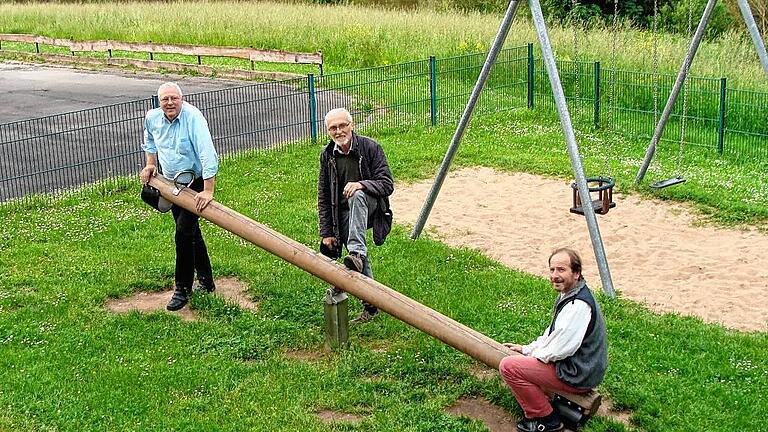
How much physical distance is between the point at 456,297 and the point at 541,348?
8.77 feet

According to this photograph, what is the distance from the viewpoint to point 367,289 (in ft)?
21.7

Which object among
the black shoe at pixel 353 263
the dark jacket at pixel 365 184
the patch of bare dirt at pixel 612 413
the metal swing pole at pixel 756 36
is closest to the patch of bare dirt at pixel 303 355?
the black shoe at pixel 353 263

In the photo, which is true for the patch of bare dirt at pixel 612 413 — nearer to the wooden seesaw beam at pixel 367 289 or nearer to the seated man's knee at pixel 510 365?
the wooden seesaw beam at pixel 367 289

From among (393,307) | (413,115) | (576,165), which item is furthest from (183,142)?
(413,115)

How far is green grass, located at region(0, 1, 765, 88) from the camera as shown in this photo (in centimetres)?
2016

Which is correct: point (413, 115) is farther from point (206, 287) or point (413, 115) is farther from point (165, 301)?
point (165, 301)

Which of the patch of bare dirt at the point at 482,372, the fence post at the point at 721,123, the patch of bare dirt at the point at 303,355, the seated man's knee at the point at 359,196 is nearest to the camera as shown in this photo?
the patch of bare dirt at the point at 482,372

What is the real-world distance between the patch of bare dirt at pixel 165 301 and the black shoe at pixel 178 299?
0.12 ft

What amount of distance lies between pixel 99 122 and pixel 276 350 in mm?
12347

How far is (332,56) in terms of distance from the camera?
27250 millimetres

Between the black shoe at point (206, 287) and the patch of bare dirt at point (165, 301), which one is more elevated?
the black shoe at point (206, 287)

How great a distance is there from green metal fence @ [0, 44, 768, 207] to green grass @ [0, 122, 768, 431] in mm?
3631

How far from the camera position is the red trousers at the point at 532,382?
5637 mm

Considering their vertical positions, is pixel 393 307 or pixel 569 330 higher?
pixel 569 330
